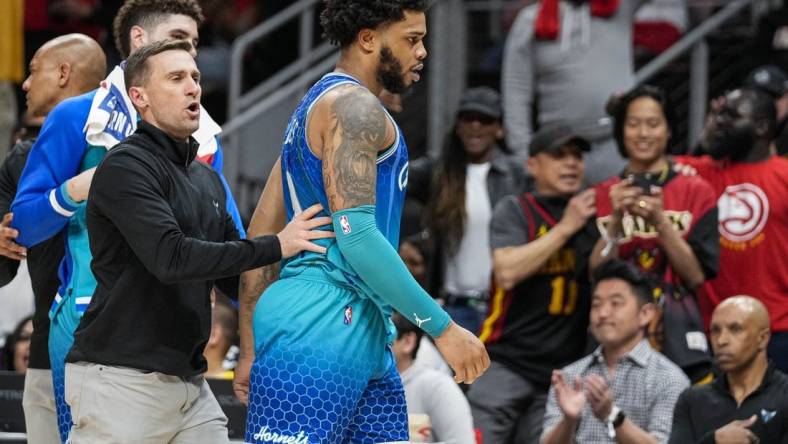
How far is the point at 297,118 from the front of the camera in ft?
13.2

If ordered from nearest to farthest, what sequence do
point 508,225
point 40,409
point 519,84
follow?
point 40,409 < point 508,225 < point 519,84

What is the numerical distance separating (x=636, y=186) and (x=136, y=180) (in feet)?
10.5

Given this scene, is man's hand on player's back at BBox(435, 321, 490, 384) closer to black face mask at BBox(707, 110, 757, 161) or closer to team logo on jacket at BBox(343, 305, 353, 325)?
team logo on jacket at BBox(343, 305, 353, 325)

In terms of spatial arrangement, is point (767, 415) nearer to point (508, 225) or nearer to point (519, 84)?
point (508, 225)

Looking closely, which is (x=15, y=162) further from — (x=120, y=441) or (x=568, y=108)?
(x=568, y=108)

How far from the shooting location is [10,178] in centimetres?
486

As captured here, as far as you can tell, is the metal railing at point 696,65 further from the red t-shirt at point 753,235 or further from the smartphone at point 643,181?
the smartphone at point 643,181

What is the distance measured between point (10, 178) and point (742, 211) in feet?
12.2

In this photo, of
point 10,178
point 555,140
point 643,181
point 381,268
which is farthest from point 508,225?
point 381,268

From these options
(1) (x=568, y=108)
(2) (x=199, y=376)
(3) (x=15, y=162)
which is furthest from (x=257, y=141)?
(2) (x=199, y=376)

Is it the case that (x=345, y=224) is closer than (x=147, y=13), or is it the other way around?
(x=345, y=224)

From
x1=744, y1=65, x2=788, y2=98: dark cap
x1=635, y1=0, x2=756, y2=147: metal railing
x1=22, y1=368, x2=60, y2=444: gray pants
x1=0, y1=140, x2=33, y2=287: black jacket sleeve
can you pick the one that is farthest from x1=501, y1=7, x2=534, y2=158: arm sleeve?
x1=22, y1=368, x2=60, y2=444: gray pants

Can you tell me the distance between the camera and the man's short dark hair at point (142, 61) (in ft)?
13.5

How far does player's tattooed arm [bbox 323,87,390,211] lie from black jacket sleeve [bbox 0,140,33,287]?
1.42 metres
